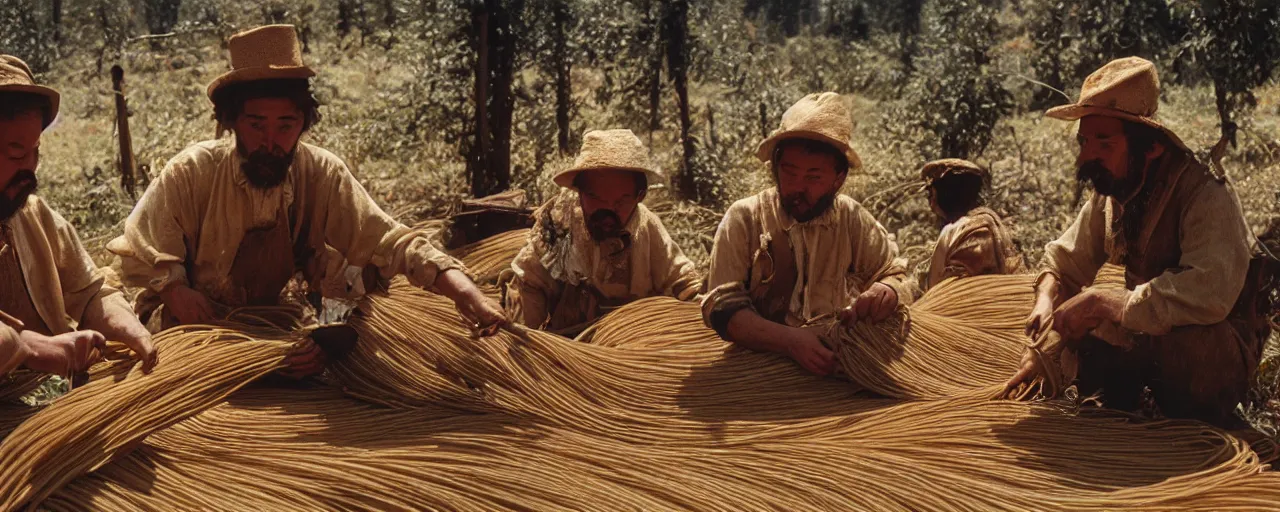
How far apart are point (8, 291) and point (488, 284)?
2400 millimetres

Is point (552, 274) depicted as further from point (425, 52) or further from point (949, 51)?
point (949, 51)

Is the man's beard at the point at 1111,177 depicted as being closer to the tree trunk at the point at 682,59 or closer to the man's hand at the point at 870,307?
the man's hand at the point at 870,307

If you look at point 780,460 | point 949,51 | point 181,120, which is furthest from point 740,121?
point 780,460

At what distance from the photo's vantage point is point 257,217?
484 centimetres

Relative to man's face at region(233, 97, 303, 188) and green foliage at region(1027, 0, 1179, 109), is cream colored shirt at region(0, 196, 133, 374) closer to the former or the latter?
man's face at region(233, 97, 303, 188)

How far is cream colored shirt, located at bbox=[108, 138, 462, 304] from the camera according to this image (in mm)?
4727

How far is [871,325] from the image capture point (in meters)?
4.47

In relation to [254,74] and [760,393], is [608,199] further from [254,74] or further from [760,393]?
[254,74]

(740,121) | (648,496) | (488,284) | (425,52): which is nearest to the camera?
(648,496)

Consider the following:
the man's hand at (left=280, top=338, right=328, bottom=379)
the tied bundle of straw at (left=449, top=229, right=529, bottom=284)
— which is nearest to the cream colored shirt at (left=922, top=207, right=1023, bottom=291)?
the tied bundle of straw at (left=449, top=229, right=529, bottom=284)

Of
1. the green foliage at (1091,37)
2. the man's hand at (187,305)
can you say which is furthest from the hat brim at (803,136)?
the green foliage at (1091,37)

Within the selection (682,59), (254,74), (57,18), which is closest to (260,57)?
(254,74)

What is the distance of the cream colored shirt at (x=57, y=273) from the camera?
400 cm

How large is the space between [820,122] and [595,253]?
1.31 meters
